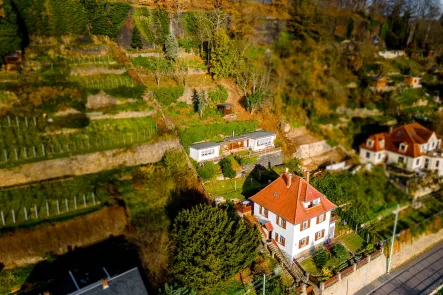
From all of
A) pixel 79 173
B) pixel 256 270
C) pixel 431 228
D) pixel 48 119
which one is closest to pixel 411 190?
pixel 431 228

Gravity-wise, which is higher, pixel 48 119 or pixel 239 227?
pixel 48 119

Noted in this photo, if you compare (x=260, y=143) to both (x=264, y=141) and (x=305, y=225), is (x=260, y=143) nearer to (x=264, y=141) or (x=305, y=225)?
(x=264, y=141)

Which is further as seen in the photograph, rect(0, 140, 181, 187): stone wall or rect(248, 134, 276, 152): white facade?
rect(248, 134, 276, 152): white facade

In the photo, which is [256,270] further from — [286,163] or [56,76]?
[56,76]

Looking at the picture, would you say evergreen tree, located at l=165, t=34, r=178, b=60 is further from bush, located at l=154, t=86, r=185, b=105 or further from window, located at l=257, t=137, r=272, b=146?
window, located at l=257, t=137, r=272, b=146

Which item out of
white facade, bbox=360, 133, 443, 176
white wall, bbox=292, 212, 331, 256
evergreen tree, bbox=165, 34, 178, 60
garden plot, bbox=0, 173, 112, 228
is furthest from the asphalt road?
evergreen tree, bbox=165, 34, 178, 60
